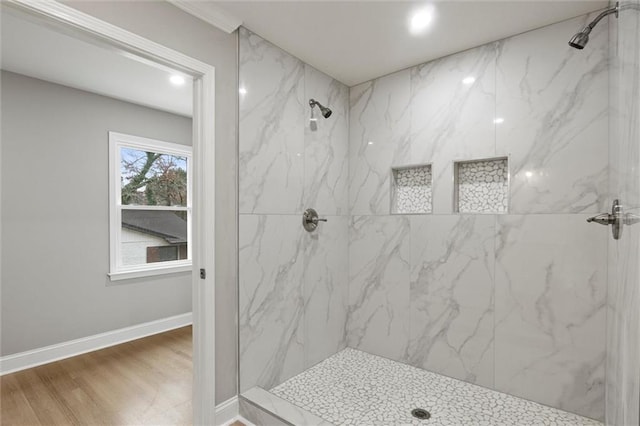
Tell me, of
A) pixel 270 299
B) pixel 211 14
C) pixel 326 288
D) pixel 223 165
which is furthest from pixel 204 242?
pixel 211 14

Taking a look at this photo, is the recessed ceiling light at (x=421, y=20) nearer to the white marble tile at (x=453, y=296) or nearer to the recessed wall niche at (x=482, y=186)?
the recessed wall niche at (x=482, y=186)

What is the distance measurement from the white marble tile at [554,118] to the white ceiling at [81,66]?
88.5 inches

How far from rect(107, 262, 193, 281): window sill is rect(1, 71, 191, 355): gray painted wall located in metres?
0.07

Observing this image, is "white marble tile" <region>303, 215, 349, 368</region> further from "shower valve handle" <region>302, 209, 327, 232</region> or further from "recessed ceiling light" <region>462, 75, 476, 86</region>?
"recessed ceiling light" <region>462, 75, 476, 86</region>

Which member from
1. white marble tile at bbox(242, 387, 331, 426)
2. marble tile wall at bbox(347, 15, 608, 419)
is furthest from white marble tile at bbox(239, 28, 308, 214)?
white marble tile at bbox(242, 387, 331, 426)

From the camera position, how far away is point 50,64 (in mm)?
2729

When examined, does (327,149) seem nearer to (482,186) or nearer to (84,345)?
(482,186)

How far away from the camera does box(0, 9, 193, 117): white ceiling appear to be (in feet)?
7.58

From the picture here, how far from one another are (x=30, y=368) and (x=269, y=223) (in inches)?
102

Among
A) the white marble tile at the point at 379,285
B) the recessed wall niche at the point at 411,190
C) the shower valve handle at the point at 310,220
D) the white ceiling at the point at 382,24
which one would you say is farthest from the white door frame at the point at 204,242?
the recessed wall niche at the point at 411,190

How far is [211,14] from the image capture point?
75.8 inches

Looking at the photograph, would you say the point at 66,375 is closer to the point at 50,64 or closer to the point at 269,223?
the point at 269,223

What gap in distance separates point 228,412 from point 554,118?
2.78 m

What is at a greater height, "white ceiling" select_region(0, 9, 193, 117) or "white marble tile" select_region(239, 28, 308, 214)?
"white ceiling" select_region(0, 9, 193, 117)
